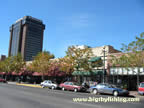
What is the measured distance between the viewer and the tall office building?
148m

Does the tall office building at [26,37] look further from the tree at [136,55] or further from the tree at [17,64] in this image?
the tree at [136,55]

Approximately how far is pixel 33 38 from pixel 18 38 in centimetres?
1358

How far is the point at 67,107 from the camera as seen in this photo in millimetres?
9539

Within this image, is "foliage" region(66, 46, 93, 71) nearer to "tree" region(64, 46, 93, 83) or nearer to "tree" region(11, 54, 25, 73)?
"tree" region(64, 46, 93, 83)

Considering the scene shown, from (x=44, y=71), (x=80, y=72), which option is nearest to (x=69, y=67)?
(x=80, y=72)

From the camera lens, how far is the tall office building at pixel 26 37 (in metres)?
148

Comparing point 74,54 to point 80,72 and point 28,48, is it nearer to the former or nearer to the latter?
point 80,72

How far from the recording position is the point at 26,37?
147 metres

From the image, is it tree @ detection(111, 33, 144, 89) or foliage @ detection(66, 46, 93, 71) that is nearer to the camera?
tree @ detection(111, 33, 144, 89)

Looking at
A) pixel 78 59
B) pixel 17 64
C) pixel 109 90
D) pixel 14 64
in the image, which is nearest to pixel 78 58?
pixel 78 59

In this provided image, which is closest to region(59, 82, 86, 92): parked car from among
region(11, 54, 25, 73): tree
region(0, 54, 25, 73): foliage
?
region(11, 54, 25, 73): tree

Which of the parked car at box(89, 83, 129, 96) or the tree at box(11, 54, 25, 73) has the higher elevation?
the tree at box(11, 54, 25, 73)

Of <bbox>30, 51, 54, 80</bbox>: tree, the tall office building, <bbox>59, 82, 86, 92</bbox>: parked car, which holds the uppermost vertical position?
the tall office building

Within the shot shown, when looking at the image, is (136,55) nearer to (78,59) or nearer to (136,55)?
(136,55)
